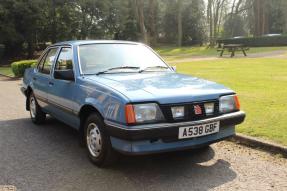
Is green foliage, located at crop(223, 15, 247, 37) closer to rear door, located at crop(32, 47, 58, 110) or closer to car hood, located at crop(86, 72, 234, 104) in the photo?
rear door, located at crop(32, 47, 58, 110)

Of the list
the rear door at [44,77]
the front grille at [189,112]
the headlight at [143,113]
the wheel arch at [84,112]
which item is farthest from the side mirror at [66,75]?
the front grille at [189,112]

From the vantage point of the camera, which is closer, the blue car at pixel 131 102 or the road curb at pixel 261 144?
the blue car at pixel 131 102

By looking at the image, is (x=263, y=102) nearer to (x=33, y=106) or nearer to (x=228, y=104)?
(x=228, y=104)

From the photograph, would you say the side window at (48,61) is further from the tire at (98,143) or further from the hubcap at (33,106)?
the tire at (98,143)

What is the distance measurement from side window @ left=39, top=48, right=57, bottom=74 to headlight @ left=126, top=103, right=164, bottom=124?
2841 millimetres

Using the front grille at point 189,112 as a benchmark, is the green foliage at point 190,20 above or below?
above

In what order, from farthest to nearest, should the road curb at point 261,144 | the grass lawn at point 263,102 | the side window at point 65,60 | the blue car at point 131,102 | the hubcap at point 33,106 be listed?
the hubcap at point 33,106 < the grass lawn at point 263,102 < the side window at point 65,60 < the road curb at point 261,144 < the blue car at point 131,102

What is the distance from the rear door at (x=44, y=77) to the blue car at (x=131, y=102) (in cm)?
16

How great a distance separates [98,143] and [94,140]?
0.09 m

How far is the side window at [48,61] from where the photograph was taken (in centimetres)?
671

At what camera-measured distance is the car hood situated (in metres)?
4.45

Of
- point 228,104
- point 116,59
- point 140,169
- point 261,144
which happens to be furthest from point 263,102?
point 140,169

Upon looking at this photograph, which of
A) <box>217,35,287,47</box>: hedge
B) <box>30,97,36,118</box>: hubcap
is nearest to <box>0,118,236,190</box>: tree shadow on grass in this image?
<box>30,97,36,118</box>: hubcap

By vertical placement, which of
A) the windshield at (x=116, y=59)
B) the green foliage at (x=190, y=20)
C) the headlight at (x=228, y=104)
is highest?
the green foliage at (x=190, y=20)
